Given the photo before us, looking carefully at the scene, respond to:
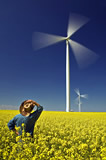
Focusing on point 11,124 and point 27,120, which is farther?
point 11,124

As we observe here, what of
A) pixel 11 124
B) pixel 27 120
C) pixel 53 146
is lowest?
pixel 53 146

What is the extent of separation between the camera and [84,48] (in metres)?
33.9

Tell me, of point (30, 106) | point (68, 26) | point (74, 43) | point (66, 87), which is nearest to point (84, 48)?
point (74, 43)

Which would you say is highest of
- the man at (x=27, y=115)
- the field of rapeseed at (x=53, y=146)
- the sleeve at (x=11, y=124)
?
the man at (x=27, y=115)

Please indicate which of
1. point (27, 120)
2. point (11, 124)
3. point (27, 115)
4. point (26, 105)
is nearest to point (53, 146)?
point (27, 120)

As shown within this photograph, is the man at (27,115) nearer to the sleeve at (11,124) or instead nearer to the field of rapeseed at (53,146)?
the sleeve at (11,124)

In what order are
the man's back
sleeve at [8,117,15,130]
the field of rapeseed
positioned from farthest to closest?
sleeve at [8,117,15,130] → the man's back → the field of rapeseed

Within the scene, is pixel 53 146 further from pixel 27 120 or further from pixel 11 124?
pixel 11 124

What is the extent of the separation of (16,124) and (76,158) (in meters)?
2.50

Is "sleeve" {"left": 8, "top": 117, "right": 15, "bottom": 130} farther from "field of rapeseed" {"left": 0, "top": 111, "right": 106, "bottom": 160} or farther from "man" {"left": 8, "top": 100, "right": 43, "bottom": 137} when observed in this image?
"field of rapeseed" {"left": 0, "top": 111, "right": 106, "bottom": 160}

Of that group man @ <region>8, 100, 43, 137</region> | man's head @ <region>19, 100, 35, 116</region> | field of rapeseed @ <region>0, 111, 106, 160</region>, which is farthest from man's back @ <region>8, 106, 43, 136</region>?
field of rapeseed @ <region>0, 111, 106, 160</region>

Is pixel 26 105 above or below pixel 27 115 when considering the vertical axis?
above

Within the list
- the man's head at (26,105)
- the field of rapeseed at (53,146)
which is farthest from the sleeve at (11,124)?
the man's head at (26,105)

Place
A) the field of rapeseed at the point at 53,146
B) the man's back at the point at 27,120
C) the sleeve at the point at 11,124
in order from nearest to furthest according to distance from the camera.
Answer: the field of rapeseed at the point at 53,146 < the man's back at the point at 27,120 < the sleeve at the point at 11,124
